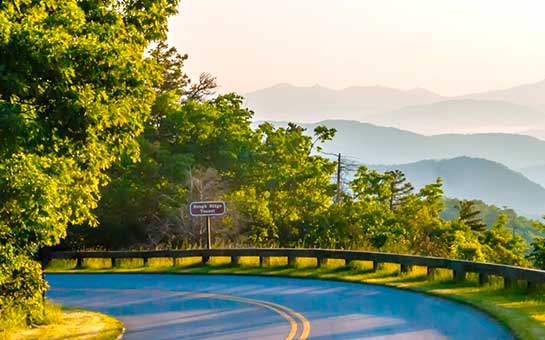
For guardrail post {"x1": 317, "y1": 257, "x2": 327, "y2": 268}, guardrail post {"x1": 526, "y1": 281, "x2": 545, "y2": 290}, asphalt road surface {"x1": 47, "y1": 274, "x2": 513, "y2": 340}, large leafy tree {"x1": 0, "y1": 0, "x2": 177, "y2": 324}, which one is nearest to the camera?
large leafy tree {"x1": 0, "y1": 0, "x2": 177, "y2": 324}

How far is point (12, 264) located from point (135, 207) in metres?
35.0

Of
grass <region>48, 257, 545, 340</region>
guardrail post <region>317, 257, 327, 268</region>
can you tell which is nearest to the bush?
grass <region>48, 257, 545, 340</region>

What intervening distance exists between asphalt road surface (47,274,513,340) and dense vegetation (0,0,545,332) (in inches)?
109

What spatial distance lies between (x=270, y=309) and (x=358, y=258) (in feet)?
32.6

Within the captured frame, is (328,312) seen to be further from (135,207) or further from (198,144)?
(198,144)

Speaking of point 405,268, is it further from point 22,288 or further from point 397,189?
point 397,189

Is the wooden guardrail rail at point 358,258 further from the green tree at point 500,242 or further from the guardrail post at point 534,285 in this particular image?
the green tree at point 500,242

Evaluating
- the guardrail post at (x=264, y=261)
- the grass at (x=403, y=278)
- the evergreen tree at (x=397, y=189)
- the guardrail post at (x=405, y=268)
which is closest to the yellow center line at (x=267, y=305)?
the grass at (x=403, y=278)

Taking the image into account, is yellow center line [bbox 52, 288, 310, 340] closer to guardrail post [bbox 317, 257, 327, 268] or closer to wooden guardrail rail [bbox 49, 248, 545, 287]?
wooden guardrail rail [bbox 49, 248, 545, 287]

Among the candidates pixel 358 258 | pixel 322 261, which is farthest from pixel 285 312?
pixel 322 261

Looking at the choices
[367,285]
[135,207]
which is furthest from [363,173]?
[367,285]

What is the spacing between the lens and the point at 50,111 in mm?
13422

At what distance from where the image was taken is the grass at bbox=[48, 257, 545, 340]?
60.6ft

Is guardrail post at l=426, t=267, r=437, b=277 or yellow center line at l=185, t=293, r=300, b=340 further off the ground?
guardrail post at l=426, t=267, r=437, b=277
